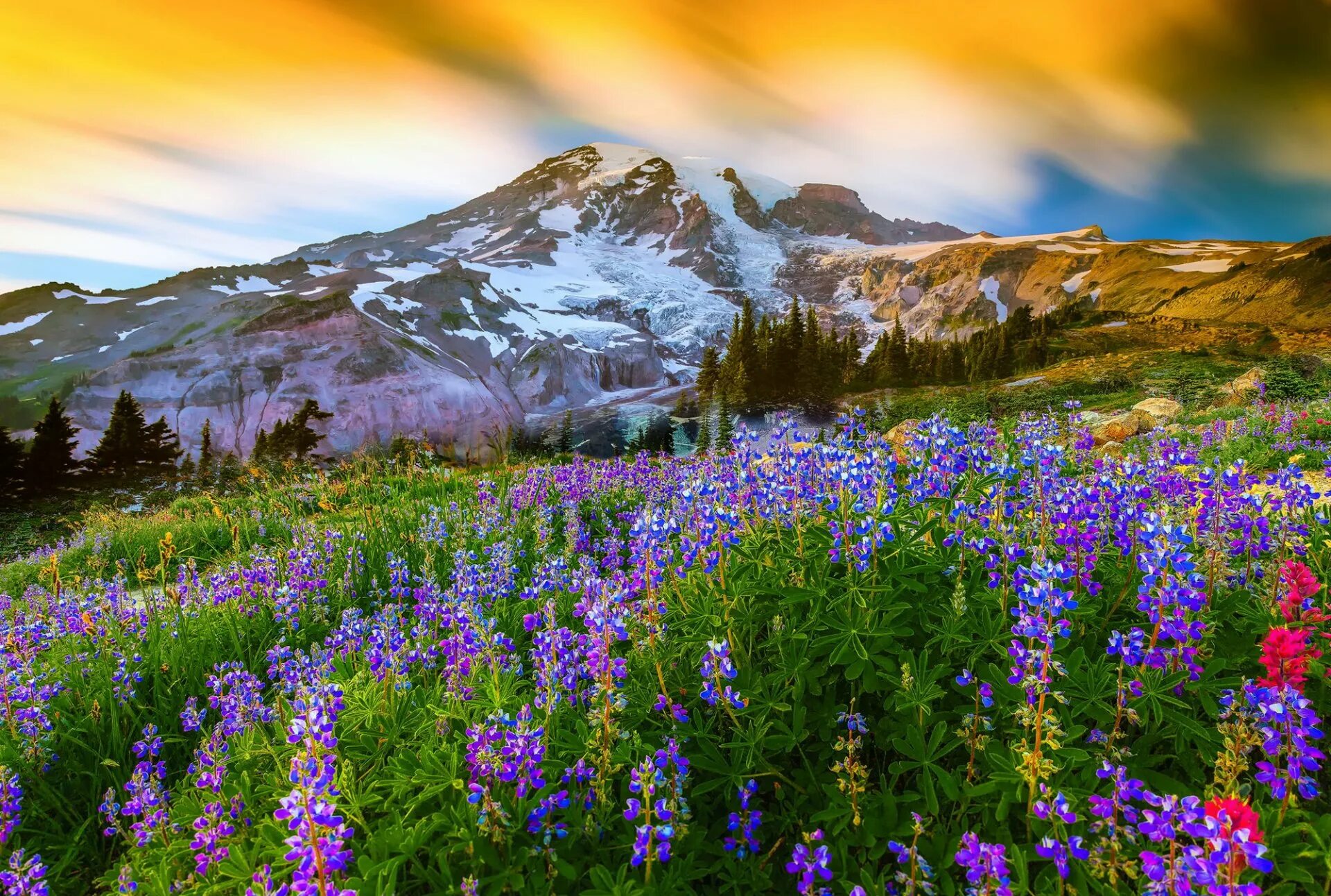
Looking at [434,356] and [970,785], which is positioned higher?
[434,356]

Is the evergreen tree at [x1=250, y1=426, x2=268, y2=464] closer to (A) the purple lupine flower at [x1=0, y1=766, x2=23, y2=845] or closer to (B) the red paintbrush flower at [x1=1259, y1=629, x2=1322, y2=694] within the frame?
(A) the purple lupine flower at [x1=0, y1=766, x2=23, y2=845]

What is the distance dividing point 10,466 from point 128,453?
233 cm

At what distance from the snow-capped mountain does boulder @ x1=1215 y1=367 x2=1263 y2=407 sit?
329 cm

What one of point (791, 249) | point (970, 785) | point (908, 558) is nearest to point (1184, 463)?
point (908, 558)

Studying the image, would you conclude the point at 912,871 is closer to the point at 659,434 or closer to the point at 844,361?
the point at 659,434

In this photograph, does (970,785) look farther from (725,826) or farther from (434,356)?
(434,356)

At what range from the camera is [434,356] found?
19766mm

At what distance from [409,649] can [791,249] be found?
94.0ft

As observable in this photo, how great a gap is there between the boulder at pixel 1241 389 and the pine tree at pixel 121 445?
2937cm

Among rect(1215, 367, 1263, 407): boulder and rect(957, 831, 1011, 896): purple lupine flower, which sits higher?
rect(1215, 367, 1263, 407): boulder

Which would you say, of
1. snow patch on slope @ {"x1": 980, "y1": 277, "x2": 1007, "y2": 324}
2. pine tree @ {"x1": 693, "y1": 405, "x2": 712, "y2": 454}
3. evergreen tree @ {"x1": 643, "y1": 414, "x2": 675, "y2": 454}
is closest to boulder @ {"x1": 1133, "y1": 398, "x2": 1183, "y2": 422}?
snow patch on slope @ {"x1": 980, "y1": 277, "x2": 1007, "y2": 324}

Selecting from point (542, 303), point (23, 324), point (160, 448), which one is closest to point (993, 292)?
point (542, 303)

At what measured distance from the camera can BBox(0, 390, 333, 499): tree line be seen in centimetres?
1514

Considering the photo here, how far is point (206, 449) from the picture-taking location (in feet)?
55.3
